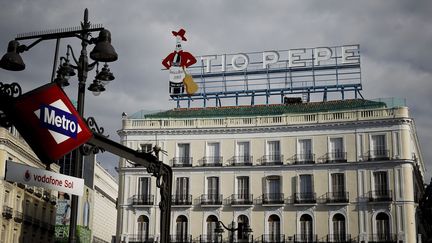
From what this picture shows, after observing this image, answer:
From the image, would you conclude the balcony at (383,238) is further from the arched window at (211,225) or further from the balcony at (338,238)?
the arched window at (211,225)

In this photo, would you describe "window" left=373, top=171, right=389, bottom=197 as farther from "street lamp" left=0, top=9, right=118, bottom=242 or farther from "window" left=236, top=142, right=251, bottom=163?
"street lamp" left=0, top=9, right=118, bottom=242

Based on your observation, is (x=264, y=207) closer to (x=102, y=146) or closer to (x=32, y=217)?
(x=32, y=217)

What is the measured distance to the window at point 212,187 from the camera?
5738 centimetres

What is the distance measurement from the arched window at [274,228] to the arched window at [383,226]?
27.3 feet

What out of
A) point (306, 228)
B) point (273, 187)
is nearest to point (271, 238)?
point (306, 228)

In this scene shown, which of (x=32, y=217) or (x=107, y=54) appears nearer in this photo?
(x=107, y=54)

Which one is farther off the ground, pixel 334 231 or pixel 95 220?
pixel 95 220

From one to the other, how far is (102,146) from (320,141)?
145 feet

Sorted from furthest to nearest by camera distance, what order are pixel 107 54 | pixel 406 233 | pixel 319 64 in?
pixel 319 64, pixel 406 233, pixel 107 54

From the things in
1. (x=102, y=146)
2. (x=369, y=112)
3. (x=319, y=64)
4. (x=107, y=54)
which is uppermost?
(x=319, y=64)

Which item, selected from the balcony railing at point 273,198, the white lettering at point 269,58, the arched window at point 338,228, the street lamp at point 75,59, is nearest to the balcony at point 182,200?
the balcony railing at point 273,198

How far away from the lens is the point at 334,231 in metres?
54.1

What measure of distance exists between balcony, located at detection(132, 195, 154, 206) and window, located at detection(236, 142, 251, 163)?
28.0ft

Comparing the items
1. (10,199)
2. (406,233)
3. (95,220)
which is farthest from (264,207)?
(95,220)
